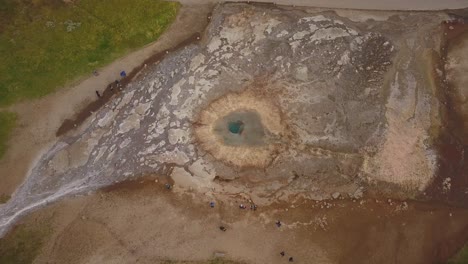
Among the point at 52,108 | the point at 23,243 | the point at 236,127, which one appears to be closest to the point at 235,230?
the point at 236,127

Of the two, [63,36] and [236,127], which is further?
[63,36]

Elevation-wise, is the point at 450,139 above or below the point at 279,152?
above

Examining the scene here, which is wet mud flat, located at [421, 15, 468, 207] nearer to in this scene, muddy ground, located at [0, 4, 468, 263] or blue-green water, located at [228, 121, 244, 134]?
muddy ground, located at [0, 4, 468, 263]

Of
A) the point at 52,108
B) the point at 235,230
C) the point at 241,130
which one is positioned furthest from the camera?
the point at 52,108

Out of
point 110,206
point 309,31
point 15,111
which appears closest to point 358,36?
point 309,31

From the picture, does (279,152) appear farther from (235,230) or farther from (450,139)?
(450,139)

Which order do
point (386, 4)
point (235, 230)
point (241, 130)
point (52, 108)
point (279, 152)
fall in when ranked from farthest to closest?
point (386, 4) → point (52, 108) → point (241, 130) → point (279, 152) → point (235, 230)
